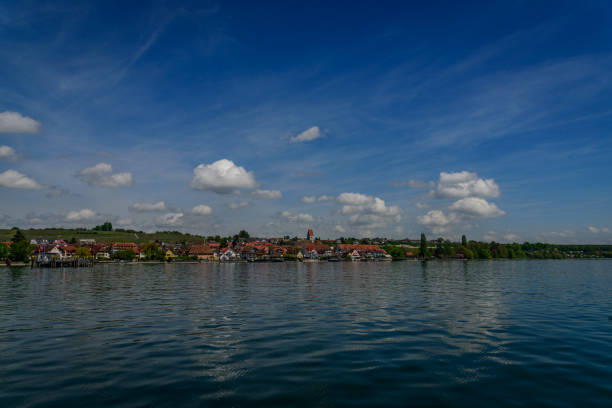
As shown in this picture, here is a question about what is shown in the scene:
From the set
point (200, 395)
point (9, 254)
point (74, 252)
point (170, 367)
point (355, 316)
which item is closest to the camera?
point (200, 395)

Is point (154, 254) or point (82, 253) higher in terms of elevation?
point (82, 253)

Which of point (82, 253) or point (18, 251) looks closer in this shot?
point (18, 251)

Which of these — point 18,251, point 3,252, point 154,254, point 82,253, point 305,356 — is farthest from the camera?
point 154,254

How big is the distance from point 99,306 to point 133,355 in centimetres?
1719

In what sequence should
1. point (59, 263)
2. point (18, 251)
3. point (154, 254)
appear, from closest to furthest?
point (59, 263) → point (18, 251) → point (154, 254)

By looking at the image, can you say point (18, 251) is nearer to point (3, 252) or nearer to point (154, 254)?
point (3, 252)

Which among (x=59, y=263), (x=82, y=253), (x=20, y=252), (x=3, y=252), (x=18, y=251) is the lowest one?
(x=59, y=263)

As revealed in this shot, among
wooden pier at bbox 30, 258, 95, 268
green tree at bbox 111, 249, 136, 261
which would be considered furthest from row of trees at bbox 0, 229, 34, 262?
green tree at bbox 111, 249, 136, 261

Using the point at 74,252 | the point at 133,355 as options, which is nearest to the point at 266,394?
the point at 133,355

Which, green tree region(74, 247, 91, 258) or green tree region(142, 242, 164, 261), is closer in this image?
green tree region(74, 247, 91, 258)

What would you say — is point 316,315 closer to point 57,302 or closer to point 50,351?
point 50,351

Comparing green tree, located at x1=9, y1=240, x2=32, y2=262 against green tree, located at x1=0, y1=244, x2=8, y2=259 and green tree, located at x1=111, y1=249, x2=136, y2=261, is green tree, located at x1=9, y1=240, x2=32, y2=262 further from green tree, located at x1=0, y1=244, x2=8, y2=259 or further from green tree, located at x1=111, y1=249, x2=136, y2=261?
green tree, located at x1=111, y1=249, x2=136, y2=261

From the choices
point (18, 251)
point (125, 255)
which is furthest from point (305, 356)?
point (125, 255)

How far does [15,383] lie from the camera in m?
11.4
